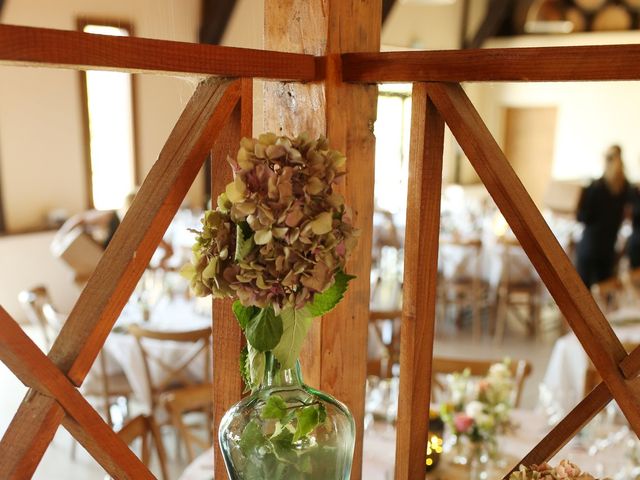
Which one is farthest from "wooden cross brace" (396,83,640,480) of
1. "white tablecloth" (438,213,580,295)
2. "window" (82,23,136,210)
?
"window" (82,23,136,210)

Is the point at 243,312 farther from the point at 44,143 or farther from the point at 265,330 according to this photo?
the point at 44,143

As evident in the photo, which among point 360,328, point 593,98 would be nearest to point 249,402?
point 360,328

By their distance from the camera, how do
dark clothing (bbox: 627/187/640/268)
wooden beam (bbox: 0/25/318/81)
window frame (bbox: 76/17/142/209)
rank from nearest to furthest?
Answer: 1. wooden beam (bbox: 0/25/318/81)
2. dark clothing (bbox: 627/187/640/268)
3. window frame (bbox: 76/17/142/209)

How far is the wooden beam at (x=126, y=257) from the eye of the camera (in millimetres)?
700

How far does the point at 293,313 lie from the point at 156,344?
2.67 meters

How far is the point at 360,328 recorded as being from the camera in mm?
1085

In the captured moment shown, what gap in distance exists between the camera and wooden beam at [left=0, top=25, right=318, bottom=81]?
61 cm

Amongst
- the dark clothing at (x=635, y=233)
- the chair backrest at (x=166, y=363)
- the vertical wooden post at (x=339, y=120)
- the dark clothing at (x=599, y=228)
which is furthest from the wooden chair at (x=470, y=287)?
the vertical wooden post at (x=339, y=120)

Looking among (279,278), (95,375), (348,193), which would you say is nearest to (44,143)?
(95,375)

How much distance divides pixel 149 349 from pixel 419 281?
8.50 feet

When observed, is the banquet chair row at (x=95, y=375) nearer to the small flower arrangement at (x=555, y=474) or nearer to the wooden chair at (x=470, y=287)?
the wooden chair at (x=470, y=287)

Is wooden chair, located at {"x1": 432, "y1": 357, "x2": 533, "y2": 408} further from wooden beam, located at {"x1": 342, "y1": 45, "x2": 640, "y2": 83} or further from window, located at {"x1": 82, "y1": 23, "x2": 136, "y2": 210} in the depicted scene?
window, located at {"x1": 82, "y1": 23, "x2": 136, "y2": 210}

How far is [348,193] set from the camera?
3.35ft

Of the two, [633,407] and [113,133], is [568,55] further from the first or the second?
[113,133]
